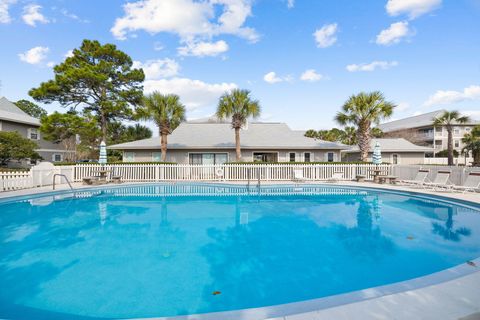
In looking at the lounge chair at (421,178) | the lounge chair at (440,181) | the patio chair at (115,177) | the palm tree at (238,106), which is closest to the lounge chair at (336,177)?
the lounge chair at (421,178)

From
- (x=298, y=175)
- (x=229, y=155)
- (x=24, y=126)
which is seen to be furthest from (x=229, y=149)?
(x=24, y=126)

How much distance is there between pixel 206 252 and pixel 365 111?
17599 millimetres

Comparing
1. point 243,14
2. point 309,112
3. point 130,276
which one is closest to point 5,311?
point 130,276

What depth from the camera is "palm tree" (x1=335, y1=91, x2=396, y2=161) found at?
18.3 meters

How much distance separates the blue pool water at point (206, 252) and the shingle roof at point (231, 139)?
10584 millimetres

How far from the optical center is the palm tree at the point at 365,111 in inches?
722

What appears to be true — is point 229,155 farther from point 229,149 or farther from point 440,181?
point 440,181

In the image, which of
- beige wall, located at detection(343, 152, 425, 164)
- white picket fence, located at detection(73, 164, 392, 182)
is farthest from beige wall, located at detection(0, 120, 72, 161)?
beige wall, located at detection(343, 152, 425, 164)

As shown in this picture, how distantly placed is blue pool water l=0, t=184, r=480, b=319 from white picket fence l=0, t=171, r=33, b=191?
7.40 ft

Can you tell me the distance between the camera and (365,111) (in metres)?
18.5

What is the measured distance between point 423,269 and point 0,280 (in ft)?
24.5

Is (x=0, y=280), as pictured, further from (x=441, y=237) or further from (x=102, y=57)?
(x=102, y=57)

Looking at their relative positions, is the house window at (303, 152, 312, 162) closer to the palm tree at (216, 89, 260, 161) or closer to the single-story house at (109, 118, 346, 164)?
the single-story house at (109, 118, 346, 164)

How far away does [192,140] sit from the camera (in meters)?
22.5
